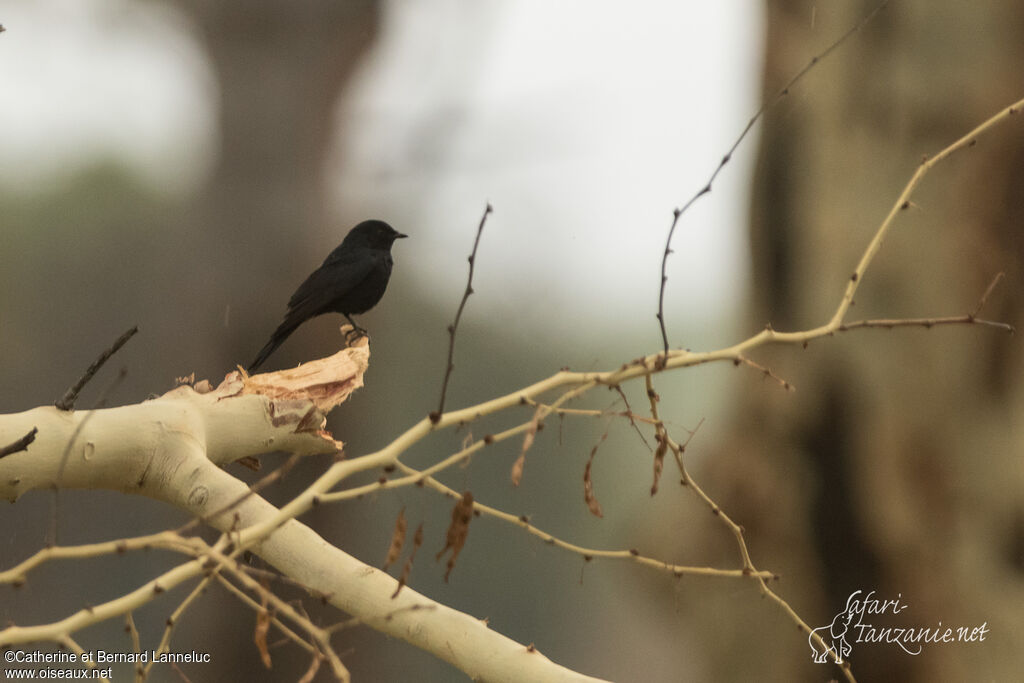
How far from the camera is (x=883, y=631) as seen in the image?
10.4 ft

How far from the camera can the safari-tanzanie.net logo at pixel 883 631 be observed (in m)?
2.95

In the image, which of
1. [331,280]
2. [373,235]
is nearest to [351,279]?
[331,280]

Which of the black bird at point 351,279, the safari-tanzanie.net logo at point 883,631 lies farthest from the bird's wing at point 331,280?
the safari-tanzanie.net logo at point 883,631

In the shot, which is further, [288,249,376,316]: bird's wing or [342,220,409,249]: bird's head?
[342,220,409,249]: bird's head

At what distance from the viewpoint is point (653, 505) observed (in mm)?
4887

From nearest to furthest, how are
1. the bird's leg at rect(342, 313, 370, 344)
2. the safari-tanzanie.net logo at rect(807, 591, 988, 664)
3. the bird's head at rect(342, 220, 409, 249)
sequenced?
the bird's leg at rect(342, 313, 370, 344) → the bird's head at rect(342, 220, 409, 249) → the safari-tanzanie.net logo at rect(807, 591, 988, 664)

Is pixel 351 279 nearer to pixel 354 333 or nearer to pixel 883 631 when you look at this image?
pixel 354 333

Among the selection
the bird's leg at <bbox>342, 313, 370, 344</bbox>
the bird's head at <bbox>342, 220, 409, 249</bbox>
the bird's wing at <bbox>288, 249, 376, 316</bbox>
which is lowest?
the bird's leg at <bbox>342, 313, 370, 344</bbox>

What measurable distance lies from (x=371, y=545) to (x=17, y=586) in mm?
5504

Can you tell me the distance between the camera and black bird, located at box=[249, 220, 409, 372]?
7.06 ft

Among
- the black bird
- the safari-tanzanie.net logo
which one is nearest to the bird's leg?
the black bird

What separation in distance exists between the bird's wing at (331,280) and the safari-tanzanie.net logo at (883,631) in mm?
1867

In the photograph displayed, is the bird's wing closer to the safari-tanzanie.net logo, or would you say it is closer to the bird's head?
the bird's head

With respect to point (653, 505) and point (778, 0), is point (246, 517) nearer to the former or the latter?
point (778, 0)
